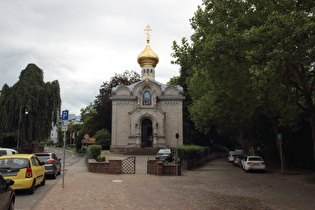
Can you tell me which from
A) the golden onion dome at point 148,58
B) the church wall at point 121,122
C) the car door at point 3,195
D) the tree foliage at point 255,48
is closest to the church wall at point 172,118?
the church wall at point 121,122

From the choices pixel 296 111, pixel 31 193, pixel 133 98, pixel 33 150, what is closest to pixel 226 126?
pixel 296 111

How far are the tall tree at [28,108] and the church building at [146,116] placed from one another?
389 inches

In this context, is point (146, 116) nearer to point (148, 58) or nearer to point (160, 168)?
point (148, 58)

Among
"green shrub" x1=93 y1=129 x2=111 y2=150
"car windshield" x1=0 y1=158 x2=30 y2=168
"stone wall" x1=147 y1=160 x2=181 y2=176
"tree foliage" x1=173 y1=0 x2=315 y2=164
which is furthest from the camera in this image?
"green shrub" x1=93 y1=129 x2=111 y2=150

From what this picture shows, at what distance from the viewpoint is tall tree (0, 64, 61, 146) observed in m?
37.8

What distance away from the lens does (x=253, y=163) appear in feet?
78.4

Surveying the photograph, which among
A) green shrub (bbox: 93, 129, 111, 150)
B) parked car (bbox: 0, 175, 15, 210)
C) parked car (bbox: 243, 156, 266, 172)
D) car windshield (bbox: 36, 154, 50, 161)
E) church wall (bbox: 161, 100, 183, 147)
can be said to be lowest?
parked car (bbox: 243, 156, 266, 172)

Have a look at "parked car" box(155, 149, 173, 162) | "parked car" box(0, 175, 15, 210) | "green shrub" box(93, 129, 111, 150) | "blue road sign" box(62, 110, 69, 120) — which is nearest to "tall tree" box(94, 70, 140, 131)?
"green shrub" box(93, 129, 111, 150)

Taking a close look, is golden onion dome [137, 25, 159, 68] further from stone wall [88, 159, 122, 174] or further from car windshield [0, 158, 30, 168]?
car windshield [0, 158, 30, 168]

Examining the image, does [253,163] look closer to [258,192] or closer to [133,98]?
[258,192]

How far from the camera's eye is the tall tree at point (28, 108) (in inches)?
1486

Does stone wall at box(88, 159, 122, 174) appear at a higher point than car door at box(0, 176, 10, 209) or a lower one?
lower

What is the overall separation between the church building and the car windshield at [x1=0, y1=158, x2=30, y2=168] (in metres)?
32.8

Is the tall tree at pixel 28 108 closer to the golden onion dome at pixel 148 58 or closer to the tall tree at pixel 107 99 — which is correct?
the tall tree at pixel 107 99
